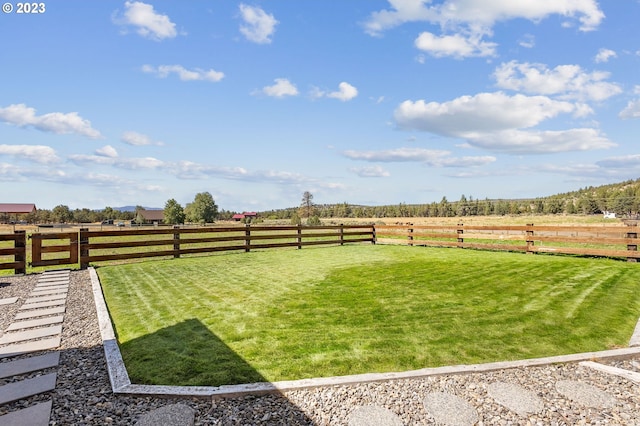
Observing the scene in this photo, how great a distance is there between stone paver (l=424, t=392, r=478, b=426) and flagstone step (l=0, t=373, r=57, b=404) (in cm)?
326

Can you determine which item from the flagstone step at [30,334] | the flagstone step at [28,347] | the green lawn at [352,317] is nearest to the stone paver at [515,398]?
the green lawn at [352,317]

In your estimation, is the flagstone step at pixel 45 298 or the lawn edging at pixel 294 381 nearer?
the lawn edging at pixel 294 381

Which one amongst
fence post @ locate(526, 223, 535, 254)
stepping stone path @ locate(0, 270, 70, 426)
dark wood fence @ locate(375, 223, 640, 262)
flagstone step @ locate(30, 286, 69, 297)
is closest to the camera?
stepping stone path @ locate(0, 270, 70, 426)

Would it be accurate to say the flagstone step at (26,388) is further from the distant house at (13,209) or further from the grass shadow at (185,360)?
the distant house at (13,209)

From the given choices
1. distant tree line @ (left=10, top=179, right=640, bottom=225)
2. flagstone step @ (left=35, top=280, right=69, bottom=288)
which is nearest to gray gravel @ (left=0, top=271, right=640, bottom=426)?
flagstone step @ (left=35, top=280, right=69, bottom=288)

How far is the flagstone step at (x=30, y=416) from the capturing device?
7.94ft

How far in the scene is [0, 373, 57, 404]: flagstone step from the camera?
278 centimetres

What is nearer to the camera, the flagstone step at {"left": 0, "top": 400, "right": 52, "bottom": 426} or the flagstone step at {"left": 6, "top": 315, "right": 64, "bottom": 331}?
the flagstone step at {"left": 0, "top": 400, "right": 52, "bottom": 426}

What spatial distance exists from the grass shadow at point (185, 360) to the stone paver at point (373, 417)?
2.94 feet

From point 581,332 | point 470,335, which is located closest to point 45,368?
point 470,335

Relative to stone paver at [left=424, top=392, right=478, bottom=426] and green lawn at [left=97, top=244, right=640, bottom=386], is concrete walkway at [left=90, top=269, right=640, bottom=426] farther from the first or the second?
green lawn at [left=97, top=244, right=640, bottom=386]

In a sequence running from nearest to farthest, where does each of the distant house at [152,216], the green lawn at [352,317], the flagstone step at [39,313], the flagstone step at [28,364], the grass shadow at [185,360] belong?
the grass shadow at [185,360], the flagstone step at [28,364], the green lawn at [352,317], the flagstone step at [39,313], the distant house at [152,216]

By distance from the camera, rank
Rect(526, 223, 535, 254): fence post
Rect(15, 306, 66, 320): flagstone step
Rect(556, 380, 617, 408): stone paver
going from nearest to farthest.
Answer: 1. Rect(556, 380, 617, 408): stone paver
2. Rect(15, 306, 66, 320): flagstone step
3. Rect(526, 223, 535, 254): fence post

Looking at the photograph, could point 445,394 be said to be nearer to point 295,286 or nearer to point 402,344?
point 402,344
